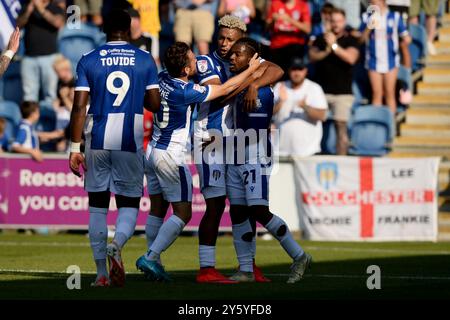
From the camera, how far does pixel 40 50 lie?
23547 millimetres

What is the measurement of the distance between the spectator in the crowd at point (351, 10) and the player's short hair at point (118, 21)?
1225cm

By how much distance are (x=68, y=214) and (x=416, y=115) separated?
699cm

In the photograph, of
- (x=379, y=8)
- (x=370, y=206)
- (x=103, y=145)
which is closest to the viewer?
(x=103, y=145)

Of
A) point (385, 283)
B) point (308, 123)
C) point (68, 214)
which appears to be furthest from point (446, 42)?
point (385, 283)

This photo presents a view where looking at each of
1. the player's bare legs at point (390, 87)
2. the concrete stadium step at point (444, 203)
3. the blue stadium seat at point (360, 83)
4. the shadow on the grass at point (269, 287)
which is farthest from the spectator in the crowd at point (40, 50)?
the shadow on the grass at point (269, 287)

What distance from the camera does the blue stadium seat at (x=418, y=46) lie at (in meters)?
24.9

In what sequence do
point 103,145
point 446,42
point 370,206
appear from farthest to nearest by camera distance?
point 446,42 → point 370,206 → point 103,145

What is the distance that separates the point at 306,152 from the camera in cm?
2172

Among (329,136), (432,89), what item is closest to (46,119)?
(329,136)

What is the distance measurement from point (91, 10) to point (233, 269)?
11039mm

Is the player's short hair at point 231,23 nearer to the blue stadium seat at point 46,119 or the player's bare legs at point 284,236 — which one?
the player's bare legs at point 284,236

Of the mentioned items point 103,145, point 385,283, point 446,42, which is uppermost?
point 446,42

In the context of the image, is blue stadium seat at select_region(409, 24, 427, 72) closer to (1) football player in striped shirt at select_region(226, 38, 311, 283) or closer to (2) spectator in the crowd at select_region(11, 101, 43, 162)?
(2) spectator in the crowd at select_region(11, 101, 43, 162)
